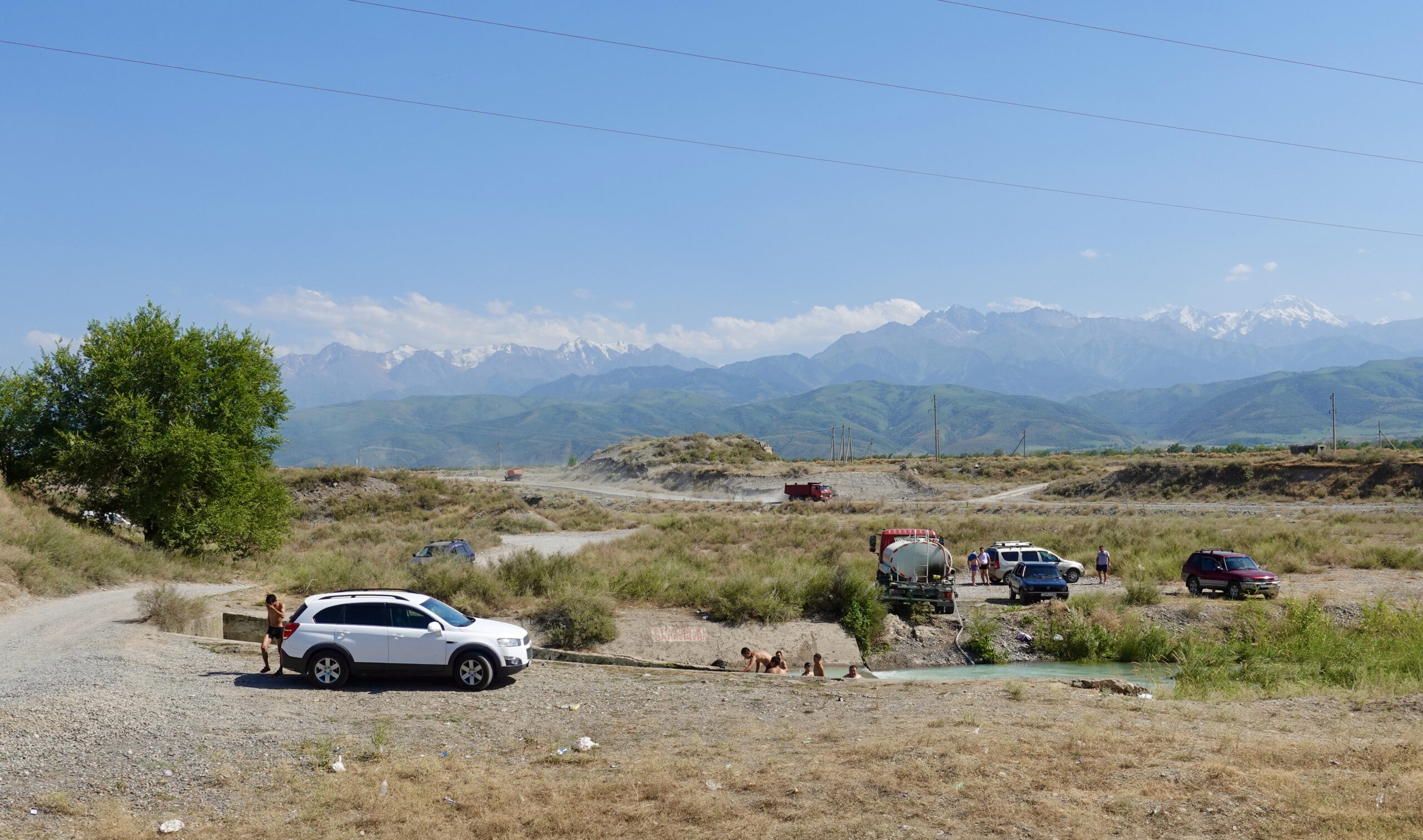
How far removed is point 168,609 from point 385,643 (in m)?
8.97

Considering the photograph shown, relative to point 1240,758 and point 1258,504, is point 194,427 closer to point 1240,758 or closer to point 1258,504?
point 1240,758

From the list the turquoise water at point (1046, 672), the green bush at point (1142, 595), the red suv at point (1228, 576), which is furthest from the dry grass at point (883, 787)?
the red suv at point (1228, 576)

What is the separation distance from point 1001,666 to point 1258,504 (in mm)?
51819

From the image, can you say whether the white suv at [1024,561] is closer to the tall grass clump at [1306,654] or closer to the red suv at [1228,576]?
the red suv at [1228,576]

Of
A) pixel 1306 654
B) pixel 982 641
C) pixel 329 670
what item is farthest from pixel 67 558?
pixel 1306 654

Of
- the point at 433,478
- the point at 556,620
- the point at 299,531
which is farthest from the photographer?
the point at 433,478

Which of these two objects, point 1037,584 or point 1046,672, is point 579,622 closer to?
point 1046,672

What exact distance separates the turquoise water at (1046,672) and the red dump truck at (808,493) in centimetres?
5783

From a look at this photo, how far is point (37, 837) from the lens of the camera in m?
9.23

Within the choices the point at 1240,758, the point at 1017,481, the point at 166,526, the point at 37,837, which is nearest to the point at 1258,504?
the point at 1017,481

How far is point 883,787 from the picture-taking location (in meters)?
10.5

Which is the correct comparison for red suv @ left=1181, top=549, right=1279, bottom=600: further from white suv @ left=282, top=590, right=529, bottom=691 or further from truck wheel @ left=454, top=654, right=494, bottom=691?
truck wheel @ left=454, top=654, right=494, bottom=691

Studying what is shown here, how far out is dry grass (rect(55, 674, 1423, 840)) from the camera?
9312 millimetres

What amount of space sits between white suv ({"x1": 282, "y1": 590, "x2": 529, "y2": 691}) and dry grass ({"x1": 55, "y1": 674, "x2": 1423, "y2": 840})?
3.26 m
